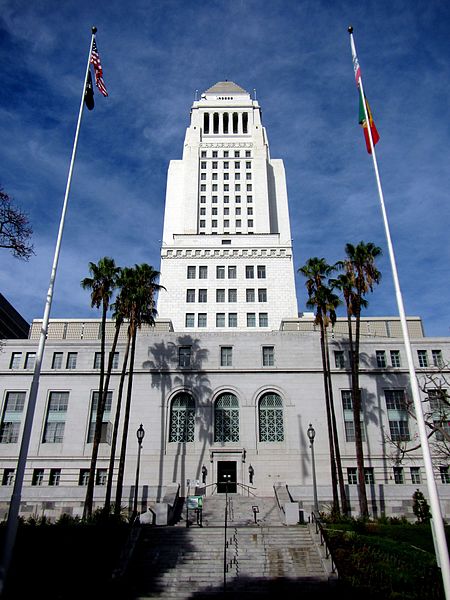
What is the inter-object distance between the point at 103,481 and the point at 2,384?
12695 millimetres

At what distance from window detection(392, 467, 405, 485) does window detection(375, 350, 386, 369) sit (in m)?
8.57

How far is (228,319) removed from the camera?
5459cm

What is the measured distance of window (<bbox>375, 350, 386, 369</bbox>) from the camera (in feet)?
137

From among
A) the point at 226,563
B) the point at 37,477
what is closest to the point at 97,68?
the point at 226,563

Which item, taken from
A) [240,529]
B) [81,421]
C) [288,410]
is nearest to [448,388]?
[288,410]

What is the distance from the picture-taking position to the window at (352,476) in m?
37.2

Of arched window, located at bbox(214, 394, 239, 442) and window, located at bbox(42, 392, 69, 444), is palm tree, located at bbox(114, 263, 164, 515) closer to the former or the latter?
window, located at bbox(42, 392, 69, 444)

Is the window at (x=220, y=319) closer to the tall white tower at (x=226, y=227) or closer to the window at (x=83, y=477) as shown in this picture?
the tall white tower at (x=226, y=227)

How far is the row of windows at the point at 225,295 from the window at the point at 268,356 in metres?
13.8

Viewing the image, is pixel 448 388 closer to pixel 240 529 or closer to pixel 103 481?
pixel 240 529

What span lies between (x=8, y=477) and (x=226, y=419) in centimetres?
1802

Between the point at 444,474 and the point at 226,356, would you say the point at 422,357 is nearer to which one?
the point at 444,474

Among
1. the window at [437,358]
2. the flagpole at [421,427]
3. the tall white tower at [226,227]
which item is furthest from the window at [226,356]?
the flagpole at [421,427]

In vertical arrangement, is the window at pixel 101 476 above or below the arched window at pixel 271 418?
below
